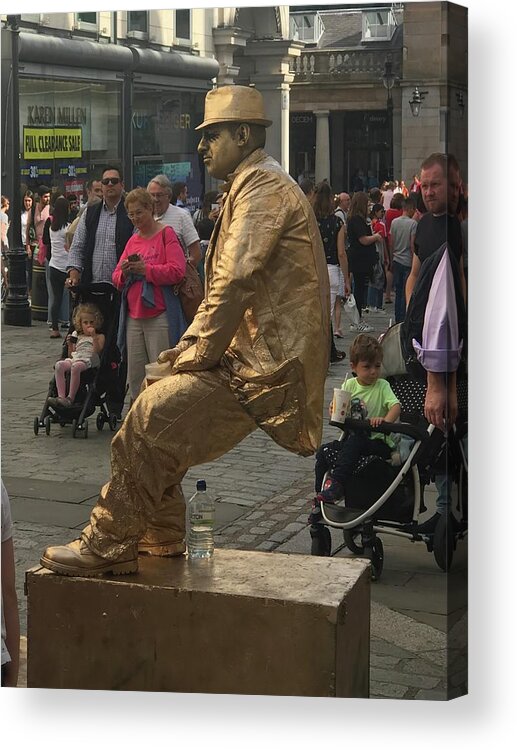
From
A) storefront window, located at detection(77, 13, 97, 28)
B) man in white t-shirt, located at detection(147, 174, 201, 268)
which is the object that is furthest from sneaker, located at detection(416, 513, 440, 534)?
storefront window, located at detection(77, 13, 97, 28)

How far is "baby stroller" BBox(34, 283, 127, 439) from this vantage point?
20.1 feet

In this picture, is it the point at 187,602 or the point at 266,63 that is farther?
the point at 266,63

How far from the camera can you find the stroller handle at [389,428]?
587 cm

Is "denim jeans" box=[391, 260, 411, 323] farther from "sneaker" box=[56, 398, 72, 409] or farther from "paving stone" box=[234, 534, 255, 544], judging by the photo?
"sneaker" box=[56, 398, 72, 409]

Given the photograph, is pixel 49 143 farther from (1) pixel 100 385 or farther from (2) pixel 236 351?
(2) pixel 236 351

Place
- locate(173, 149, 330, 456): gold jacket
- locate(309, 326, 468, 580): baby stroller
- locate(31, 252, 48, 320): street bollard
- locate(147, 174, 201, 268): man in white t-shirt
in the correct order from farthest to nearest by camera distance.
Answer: locate(31, 252, 48, 320): street bollard < locate(147, 174, 201, 268): man in white t-shirt < locate(309, 326, 468, 580): baby stroller < locate(173, 149, 330, 456): gold jacket

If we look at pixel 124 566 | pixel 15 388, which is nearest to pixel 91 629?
pixel 124 566

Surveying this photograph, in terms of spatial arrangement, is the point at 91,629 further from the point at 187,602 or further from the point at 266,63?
the point at 266,63

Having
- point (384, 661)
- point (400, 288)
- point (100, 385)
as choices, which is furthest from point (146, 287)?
point (384, 661)

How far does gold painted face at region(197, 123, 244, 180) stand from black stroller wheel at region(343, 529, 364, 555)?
146 cm

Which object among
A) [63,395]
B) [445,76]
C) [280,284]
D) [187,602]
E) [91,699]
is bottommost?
[91,699]

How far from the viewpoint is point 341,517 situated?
6070mm

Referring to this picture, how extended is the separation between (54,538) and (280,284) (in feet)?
4.93

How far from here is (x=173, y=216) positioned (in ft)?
20.0
